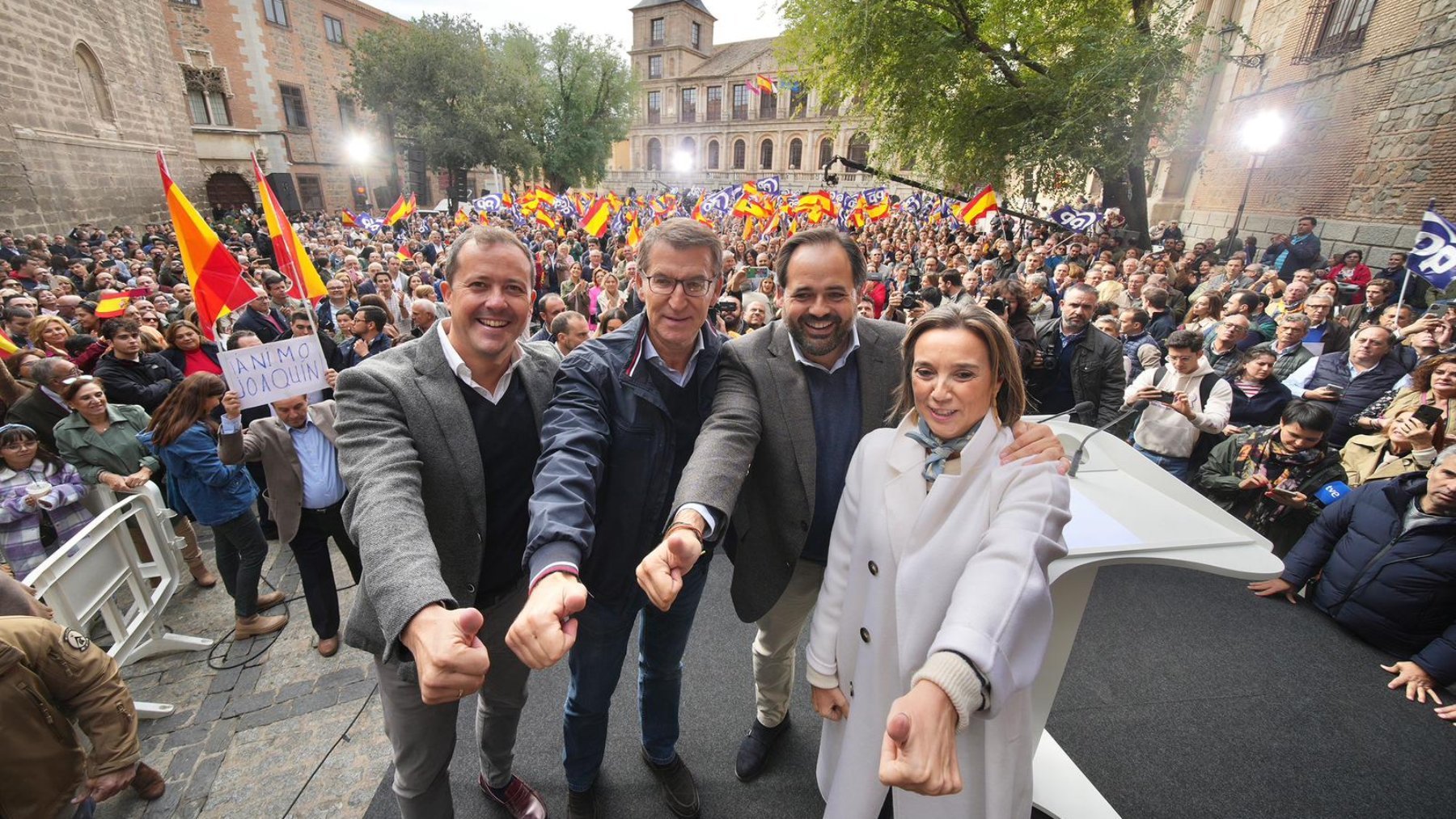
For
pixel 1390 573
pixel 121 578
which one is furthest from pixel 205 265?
pixel 1390 573

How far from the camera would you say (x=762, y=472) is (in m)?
2.04

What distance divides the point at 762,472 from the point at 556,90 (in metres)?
43.3

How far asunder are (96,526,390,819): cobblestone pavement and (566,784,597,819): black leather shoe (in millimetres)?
966

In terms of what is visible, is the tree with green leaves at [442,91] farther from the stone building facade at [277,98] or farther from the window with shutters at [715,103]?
the window with shutters at [715,103]

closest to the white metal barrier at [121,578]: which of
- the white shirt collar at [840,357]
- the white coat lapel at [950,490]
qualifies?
the white shirt collar at [840,357]

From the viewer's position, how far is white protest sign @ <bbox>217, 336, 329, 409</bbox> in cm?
342

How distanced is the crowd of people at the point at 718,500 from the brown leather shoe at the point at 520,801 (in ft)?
0.04

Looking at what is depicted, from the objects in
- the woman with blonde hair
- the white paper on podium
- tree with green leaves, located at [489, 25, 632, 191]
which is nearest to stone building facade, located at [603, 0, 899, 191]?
tree with green leaves, located at [489, 25, 632, 191]

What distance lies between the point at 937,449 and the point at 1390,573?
380 centimetres

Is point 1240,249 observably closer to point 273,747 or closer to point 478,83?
point 273,747

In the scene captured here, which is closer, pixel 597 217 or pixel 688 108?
pixel 597 217

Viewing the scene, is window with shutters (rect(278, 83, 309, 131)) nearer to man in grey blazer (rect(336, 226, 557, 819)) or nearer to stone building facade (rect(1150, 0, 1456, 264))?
stone building facade (rect(1150, 0, 1456, 264))

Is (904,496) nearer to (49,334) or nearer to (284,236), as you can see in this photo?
(284,236)

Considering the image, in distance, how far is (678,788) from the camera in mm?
2572
